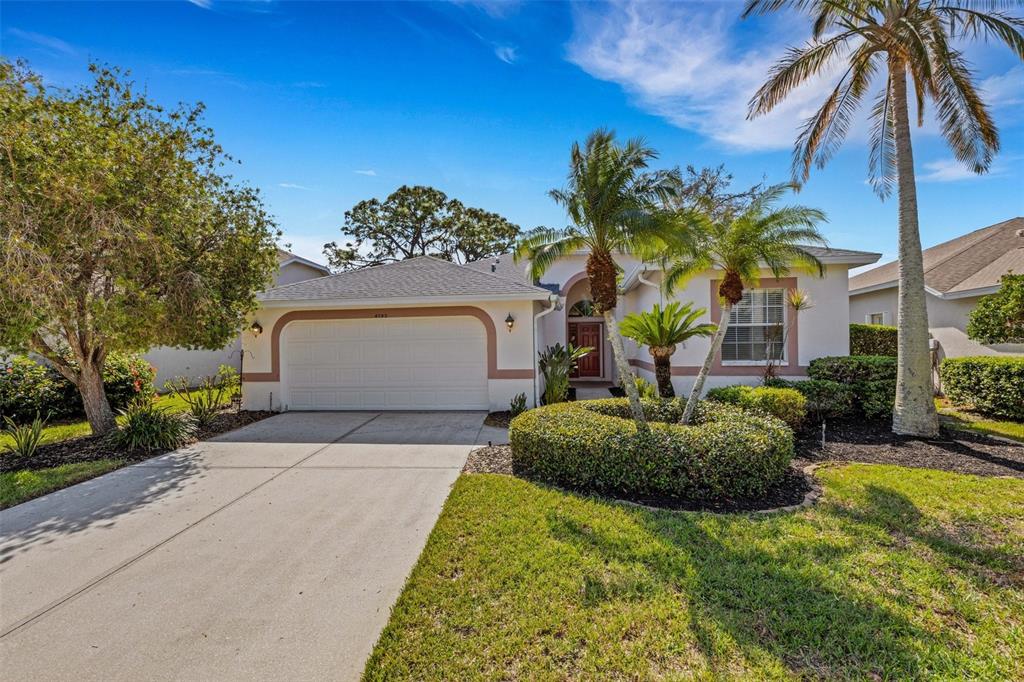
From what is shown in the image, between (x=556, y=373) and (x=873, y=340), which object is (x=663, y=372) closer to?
(x=556, y=373)

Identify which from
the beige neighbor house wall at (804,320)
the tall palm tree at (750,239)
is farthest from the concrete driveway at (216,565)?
the beige neighbor house wall at (804,320)

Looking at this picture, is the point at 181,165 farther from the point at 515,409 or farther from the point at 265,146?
the point at 515,409

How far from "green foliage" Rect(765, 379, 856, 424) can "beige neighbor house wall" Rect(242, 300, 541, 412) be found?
5973 millimetres

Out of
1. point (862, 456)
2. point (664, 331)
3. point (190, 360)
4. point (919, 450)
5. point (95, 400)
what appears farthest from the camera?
point (190, 360)

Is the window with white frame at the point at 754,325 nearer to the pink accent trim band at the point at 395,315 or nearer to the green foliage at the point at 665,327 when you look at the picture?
the green foliage at the point at 665,327

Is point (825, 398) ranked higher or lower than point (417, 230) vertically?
lower

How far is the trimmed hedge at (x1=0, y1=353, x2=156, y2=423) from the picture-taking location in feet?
30.4

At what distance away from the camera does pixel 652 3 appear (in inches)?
295

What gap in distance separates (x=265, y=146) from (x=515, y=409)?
7907mm

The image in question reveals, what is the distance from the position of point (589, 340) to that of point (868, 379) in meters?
9.24

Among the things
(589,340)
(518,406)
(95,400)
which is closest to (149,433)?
(95,400)

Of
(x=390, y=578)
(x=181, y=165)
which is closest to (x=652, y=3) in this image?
(x=181, y=165)

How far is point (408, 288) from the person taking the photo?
10.5 m

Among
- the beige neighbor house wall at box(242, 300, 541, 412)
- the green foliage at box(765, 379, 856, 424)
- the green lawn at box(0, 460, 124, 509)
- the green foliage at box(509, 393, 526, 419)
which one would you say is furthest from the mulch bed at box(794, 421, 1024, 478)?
the green lawn at box(0, 460, 124, 509)
